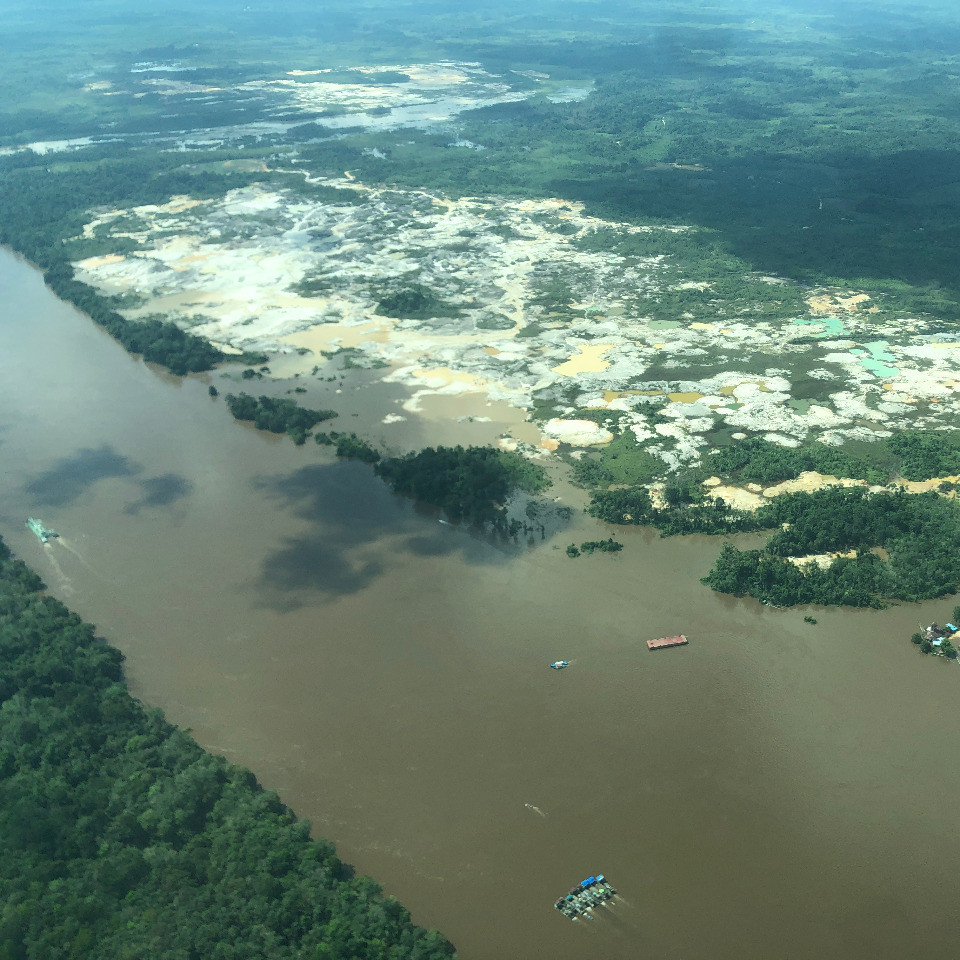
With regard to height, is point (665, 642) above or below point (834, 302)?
below

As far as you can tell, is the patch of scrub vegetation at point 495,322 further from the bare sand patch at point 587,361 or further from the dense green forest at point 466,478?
the dense green forest at point 466,478

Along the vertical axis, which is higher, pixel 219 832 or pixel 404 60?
pixel 404 60

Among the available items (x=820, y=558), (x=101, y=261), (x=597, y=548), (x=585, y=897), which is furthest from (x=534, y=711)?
(x=101, y=261)

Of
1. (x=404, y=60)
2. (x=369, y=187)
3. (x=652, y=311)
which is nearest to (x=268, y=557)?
(x=652, y=311)

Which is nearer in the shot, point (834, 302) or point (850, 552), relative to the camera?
point (850, 552)

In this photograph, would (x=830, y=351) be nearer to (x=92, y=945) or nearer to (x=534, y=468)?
(x=534, y=468)

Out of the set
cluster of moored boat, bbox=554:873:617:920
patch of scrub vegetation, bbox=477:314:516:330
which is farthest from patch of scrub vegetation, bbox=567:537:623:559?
patch of scrub vegetation, bbox=477:314:516:330

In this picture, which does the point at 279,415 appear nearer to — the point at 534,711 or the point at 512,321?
the point at 512,321
